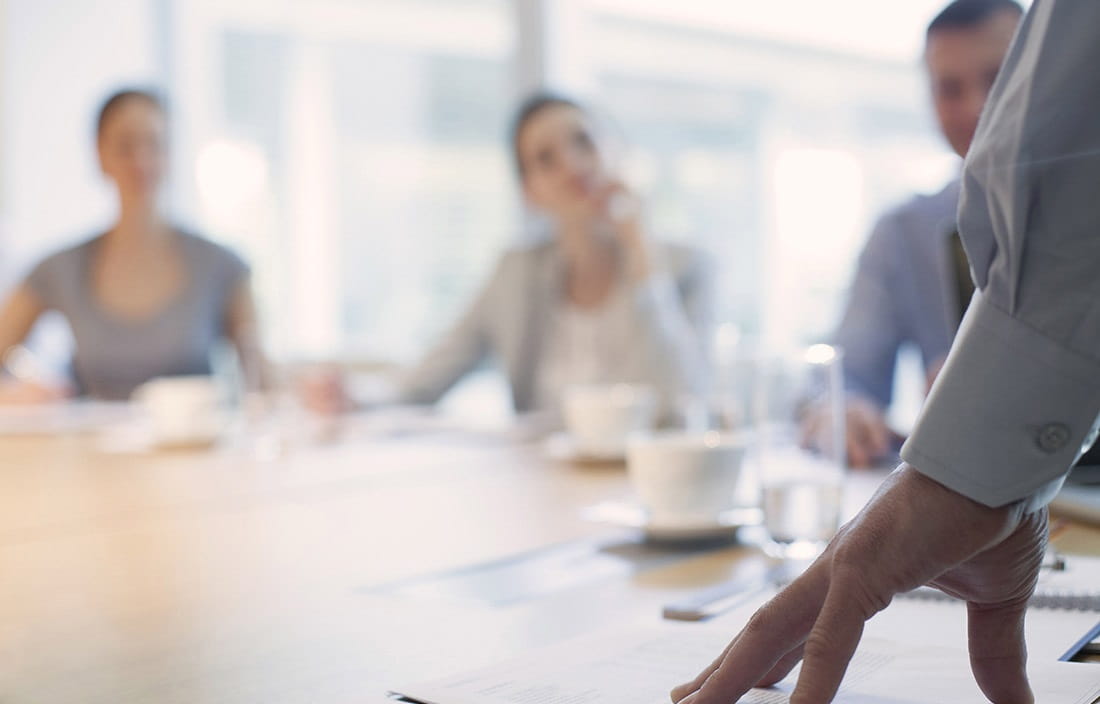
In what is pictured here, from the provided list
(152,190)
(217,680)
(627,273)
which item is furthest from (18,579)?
(152,190)

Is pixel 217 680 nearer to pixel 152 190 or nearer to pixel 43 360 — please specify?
pixel 152 190

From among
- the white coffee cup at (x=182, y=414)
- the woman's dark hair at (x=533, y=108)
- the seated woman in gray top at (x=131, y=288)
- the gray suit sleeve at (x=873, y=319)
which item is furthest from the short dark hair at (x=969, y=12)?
the seated woman in gray top at (x=131, y=288)

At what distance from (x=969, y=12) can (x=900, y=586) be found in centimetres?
193

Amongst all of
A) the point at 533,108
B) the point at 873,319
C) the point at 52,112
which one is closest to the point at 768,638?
the point at 873,319

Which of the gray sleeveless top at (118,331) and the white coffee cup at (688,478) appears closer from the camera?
the white coffee cup at (688,478)

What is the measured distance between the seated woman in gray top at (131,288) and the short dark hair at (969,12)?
→ 2.01 metres

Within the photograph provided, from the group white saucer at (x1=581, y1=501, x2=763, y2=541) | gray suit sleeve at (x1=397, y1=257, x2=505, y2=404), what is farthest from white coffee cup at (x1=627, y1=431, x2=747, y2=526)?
gray suit sleeve at (x1=397, y1=257, x2=505, y2=404)

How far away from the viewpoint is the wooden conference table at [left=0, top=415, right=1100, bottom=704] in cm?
78

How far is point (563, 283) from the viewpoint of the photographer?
3.10 metres

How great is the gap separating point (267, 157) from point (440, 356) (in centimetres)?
251

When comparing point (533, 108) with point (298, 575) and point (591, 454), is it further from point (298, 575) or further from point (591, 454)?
point (298, 575)

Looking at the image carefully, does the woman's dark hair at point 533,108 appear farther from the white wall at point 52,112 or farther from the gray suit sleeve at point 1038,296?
the gray suit sleeve at point 1038,296

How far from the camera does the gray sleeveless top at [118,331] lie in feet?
10.9

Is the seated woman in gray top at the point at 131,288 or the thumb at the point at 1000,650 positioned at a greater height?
the seated woman in gray top at the point at 131,288
